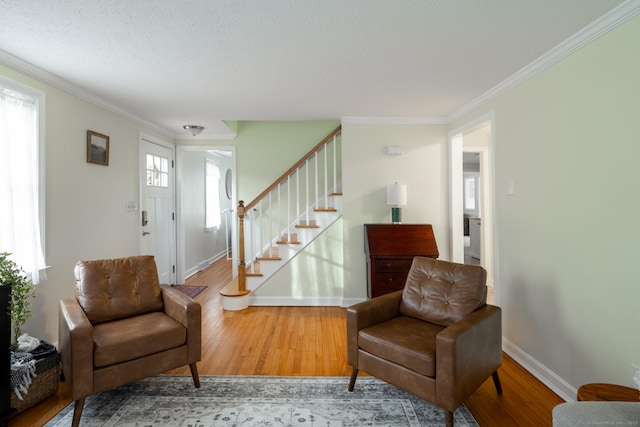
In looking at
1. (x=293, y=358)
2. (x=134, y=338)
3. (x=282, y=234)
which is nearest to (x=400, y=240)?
(x=282, y=234)

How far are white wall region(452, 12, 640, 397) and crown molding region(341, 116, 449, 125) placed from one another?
3.74 ft

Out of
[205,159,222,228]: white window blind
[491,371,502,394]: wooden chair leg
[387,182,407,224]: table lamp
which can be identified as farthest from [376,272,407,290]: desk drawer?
[205,159,222,228]: white window blind

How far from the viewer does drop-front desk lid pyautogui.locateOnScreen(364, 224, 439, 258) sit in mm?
3439

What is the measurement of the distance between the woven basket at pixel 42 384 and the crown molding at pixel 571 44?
3.95 m

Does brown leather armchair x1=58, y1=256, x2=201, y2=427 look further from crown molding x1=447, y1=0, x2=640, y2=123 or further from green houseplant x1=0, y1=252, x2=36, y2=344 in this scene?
crown molding x1=447, y1=0, x2=640, y2=123

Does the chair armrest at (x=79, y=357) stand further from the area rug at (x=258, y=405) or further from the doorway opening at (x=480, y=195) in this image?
the doorway opening at (x=480, y=195)

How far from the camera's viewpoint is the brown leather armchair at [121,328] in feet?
5.89

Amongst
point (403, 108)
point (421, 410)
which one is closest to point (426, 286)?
point (421, 410)

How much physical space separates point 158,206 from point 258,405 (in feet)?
10.6

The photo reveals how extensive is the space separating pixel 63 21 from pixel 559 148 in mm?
3185

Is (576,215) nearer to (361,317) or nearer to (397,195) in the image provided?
(361,317)

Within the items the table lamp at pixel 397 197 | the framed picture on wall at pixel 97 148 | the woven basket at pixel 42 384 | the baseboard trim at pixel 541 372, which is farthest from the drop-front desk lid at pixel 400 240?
the framed picture on wall at pixel 97 148

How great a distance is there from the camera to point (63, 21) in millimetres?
1785

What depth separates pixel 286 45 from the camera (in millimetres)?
2094
